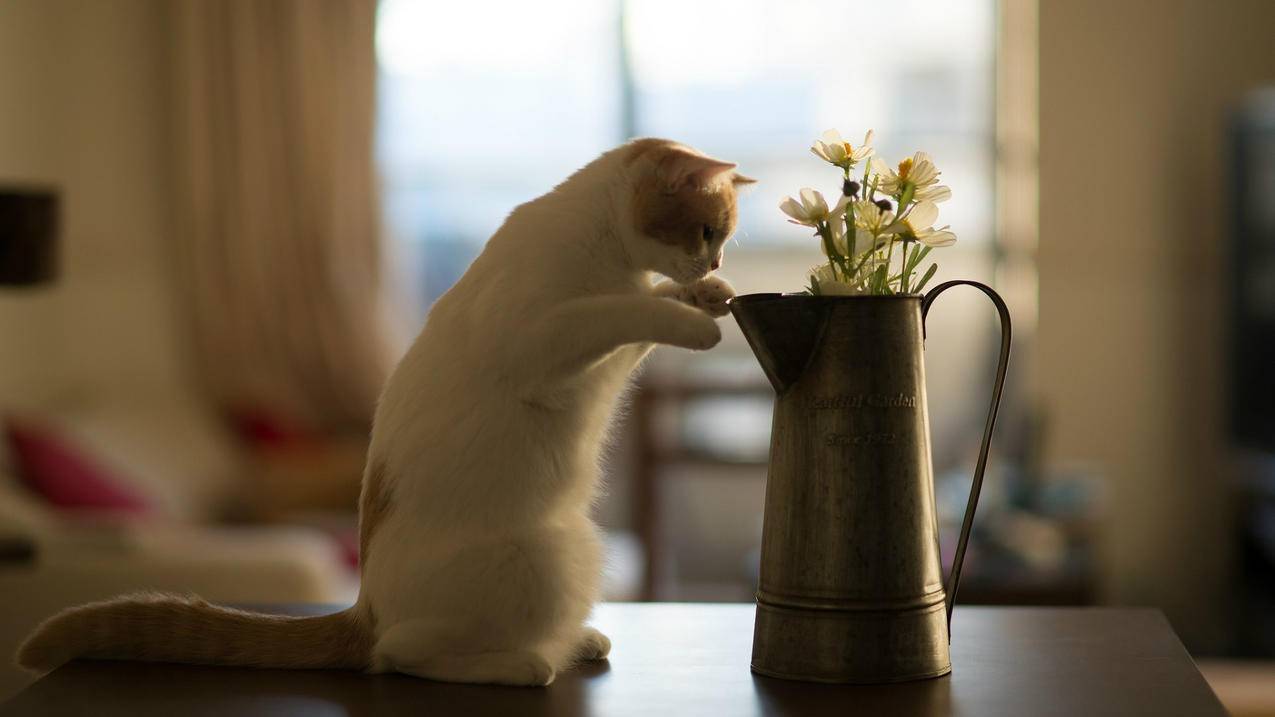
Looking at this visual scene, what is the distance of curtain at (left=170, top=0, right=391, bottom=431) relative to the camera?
3971 millimetres

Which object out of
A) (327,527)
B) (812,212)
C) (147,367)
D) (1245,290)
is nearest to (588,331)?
(812,212)

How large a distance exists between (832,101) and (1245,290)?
1468 mm

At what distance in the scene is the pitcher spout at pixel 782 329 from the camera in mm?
818

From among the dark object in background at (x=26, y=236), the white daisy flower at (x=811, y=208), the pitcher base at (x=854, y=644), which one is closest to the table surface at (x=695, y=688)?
the pitcher base at (x=854, y=644)

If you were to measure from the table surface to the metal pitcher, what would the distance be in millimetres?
26

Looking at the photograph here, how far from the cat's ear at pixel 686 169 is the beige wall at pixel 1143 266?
340 centimetres

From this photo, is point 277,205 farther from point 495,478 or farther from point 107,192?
point 495,478

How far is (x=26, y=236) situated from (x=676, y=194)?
2.61 feet

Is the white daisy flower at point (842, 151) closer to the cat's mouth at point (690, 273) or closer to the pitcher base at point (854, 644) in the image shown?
the cat's mouth at point (690, 273)

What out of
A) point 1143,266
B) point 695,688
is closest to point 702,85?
point 1143,266

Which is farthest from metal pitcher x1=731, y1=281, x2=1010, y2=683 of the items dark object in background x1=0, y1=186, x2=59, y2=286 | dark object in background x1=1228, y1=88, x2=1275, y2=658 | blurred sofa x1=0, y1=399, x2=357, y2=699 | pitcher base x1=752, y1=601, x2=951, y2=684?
dark object in background x1=1228, y1=88, x2=1275, y2=658

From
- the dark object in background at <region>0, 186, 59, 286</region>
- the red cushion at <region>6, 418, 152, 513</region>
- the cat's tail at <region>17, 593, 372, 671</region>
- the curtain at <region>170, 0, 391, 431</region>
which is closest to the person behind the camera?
the cat's tail at <region>17, 593, 372, 671</region>

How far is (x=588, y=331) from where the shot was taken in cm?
84

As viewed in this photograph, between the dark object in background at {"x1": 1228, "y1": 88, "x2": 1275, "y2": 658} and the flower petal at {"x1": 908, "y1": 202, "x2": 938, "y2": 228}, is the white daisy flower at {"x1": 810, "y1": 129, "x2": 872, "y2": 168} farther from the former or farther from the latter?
the dark object in background at {"x1": 1228, "y1": 88, "x2": 1275, "y2": 658}
